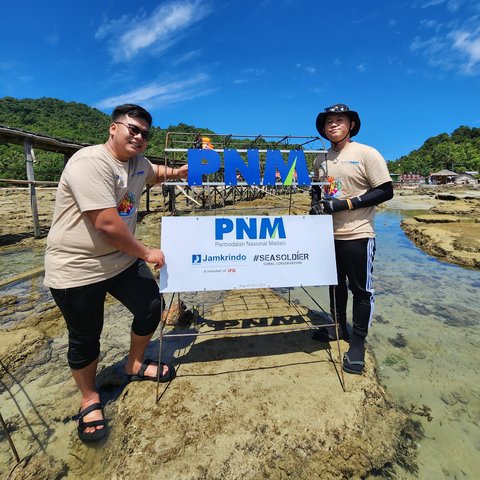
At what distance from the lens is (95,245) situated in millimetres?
2121

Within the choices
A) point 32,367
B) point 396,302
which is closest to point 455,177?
point 396,302

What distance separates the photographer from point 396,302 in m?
5.04

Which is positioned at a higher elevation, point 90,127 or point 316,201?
point 90,127

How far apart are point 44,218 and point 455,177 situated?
85270mm

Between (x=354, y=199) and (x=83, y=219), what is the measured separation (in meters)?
2.25

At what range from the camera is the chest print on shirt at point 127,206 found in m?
2.27

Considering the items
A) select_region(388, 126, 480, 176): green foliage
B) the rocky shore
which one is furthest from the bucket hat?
select_region(388, 126, 480, 176): green foliage

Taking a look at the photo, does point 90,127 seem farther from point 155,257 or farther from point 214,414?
point 214,414

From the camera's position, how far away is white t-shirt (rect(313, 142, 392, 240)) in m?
2.69

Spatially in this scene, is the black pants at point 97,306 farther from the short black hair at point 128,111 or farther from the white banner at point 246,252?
the short black hair at point 128,111

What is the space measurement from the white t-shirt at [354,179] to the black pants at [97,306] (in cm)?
189

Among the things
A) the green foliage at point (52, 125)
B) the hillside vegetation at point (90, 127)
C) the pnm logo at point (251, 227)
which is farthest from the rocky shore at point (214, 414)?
the hillside vegetation at point (90, 127)

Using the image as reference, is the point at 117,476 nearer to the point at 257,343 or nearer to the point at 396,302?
the point at 257,343

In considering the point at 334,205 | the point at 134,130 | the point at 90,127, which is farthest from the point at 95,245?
the point at 90,127
